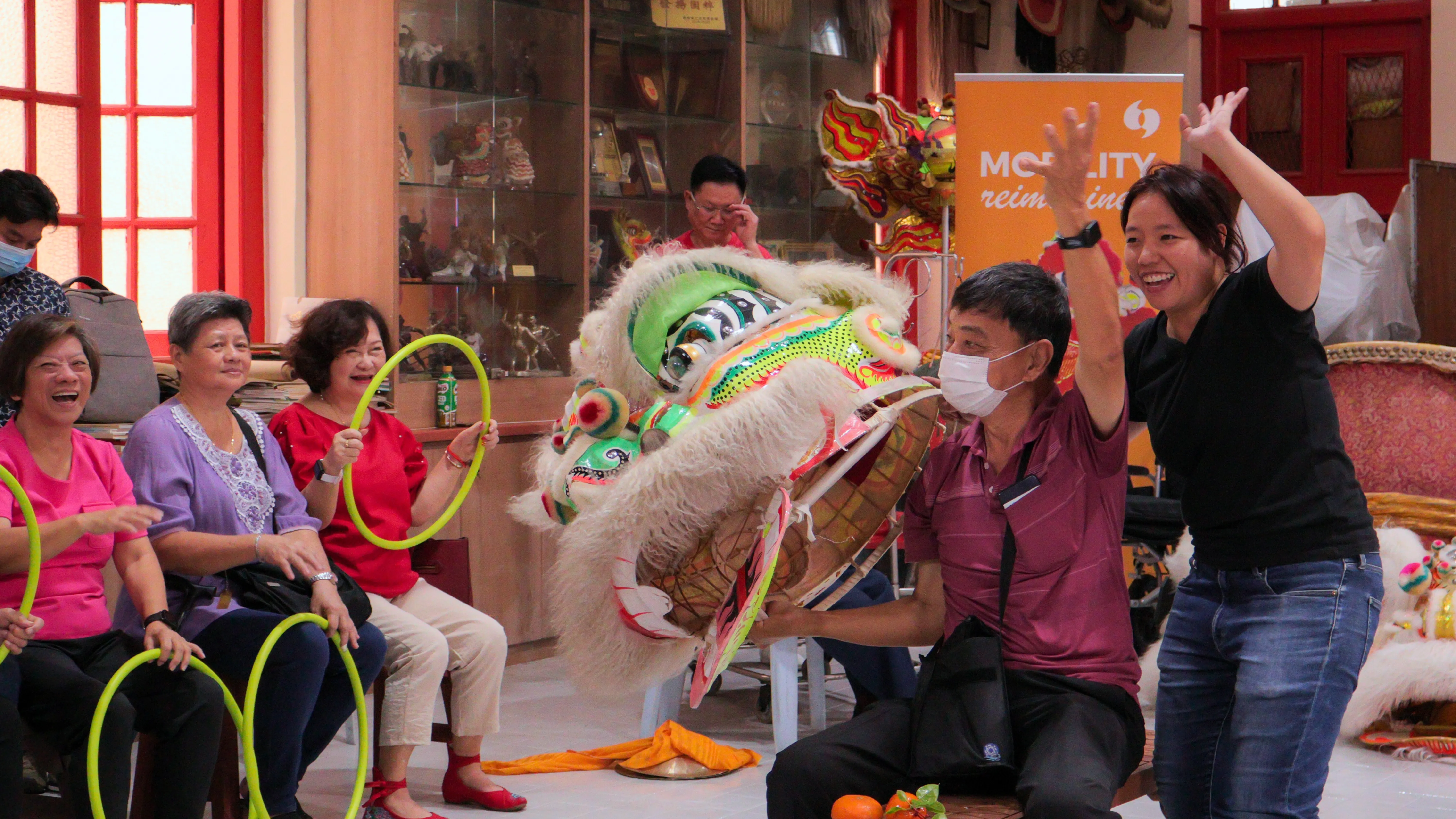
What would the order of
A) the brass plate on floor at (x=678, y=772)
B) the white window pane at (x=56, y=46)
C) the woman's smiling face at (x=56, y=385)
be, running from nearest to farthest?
the woman's smiling face at (x=56, y=385), the brass plate on floor at (x=678, y=772), the white window pane at (x=56, y=46)

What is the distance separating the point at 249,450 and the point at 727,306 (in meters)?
1.44

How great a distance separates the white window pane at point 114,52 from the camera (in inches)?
178

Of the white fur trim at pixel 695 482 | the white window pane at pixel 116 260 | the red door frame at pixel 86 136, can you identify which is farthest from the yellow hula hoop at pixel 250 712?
the white window pane at pixel 116 260

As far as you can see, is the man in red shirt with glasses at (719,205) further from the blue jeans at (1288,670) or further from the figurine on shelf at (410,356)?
the blue jeans at (1288,670)

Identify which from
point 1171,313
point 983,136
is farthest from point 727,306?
point 983,136

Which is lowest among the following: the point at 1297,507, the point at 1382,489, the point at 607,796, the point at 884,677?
the point at 607,796

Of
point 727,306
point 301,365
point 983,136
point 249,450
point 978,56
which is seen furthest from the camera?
point 978,56

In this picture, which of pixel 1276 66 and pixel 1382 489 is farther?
pixel 1276 66

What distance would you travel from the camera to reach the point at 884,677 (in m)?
3.56

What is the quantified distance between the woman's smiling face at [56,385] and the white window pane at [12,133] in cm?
156

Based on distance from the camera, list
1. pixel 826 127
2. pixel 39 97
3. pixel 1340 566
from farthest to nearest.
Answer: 1. pixel 826 127
2. pixel 39 97
3. pixel 1340 566

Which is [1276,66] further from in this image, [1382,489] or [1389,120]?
[1382,489]

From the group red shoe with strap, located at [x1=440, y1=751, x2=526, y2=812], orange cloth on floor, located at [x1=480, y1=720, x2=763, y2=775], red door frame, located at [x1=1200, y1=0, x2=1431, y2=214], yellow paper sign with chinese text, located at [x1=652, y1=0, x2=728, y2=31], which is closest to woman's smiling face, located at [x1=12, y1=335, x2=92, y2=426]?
red shoe with strap, located at [x1=440, y1=751, x2=526, y2=812]

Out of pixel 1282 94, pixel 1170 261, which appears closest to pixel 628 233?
pixel 1170 261
